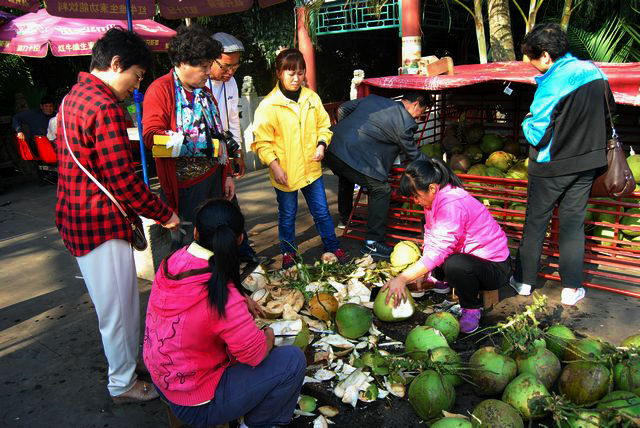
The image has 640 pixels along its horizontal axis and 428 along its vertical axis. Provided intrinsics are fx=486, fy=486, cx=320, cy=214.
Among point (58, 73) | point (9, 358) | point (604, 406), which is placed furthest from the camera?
point (58, 73)

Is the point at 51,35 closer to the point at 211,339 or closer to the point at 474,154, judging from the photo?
the point at 474,154

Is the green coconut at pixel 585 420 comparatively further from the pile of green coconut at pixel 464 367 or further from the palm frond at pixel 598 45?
the palm frond at pixel 598 45

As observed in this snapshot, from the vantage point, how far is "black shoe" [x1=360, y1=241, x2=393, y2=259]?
4586 millimetres

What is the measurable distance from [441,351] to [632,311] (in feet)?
6.20

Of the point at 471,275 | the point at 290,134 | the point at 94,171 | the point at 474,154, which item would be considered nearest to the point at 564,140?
the point at 471,275

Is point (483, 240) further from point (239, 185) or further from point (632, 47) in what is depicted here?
point (632, 47)

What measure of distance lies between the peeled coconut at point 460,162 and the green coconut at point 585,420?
10.4 ft

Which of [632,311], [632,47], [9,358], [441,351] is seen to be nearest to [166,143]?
[9,358]

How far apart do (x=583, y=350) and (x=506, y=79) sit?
236 cm

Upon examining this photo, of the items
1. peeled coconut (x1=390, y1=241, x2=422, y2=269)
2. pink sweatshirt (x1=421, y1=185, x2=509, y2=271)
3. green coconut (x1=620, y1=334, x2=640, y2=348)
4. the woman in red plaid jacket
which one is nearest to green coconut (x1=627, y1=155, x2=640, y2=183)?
→ pink sweatshirt (x1=421, y1=185, x2=509, y2=271)

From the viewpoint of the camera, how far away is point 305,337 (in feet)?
9.36

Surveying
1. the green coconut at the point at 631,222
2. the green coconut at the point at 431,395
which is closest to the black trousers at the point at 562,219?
the green coconut at the point at 631,222

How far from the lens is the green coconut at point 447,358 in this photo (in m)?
2.44

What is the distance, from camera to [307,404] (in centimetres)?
258
